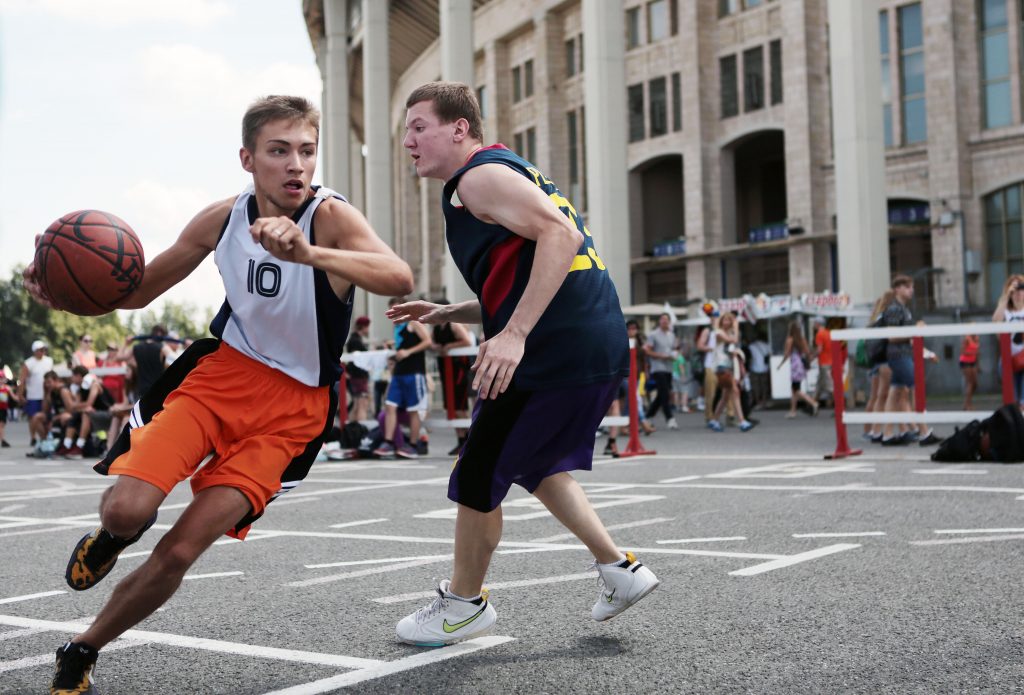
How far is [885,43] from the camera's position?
134 ft

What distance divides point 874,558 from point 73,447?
47.4 feet

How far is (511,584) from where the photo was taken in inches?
210

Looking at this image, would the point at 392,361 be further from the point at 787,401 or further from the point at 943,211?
the point at 943,211

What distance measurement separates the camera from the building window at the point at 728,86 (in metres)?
44.7

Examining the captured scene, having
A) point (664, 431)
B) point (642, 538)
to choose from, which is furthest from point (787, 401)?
point (642, 538)

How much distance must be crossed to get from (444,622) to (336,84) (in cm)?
5898

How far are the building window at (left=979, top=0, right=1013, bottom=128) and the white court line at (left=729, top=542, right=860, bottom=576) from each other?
116 feet

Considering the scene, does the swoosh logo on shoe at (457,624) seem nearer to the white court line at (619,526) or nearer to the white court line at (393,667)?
the white court line at (393,667)

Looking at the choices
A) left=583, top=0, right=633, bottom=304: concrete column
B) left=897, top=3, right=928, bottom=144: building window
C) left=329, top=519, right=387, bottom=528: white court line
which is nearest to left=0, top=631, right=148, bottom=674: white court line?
left=329, top=519, right=387, bottom=528: white court line

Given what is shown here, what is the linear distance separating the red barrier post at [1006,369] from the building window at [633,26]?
124 ft

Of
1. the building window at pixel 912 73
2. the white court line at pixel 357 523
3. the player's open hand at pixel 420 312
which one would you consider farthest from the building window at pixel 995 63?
the player's open hand at pixel 420 312

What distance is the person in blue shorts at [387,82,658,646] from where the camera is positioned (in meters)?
3.94

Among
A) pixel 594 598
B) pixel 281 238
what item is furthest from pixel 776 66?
pixel 281 238

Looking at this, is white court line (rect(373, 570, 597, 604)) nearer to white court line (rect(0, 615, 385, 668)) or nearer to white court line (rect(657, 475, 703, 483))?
white court line (rect(0, 615, 385, 668))
